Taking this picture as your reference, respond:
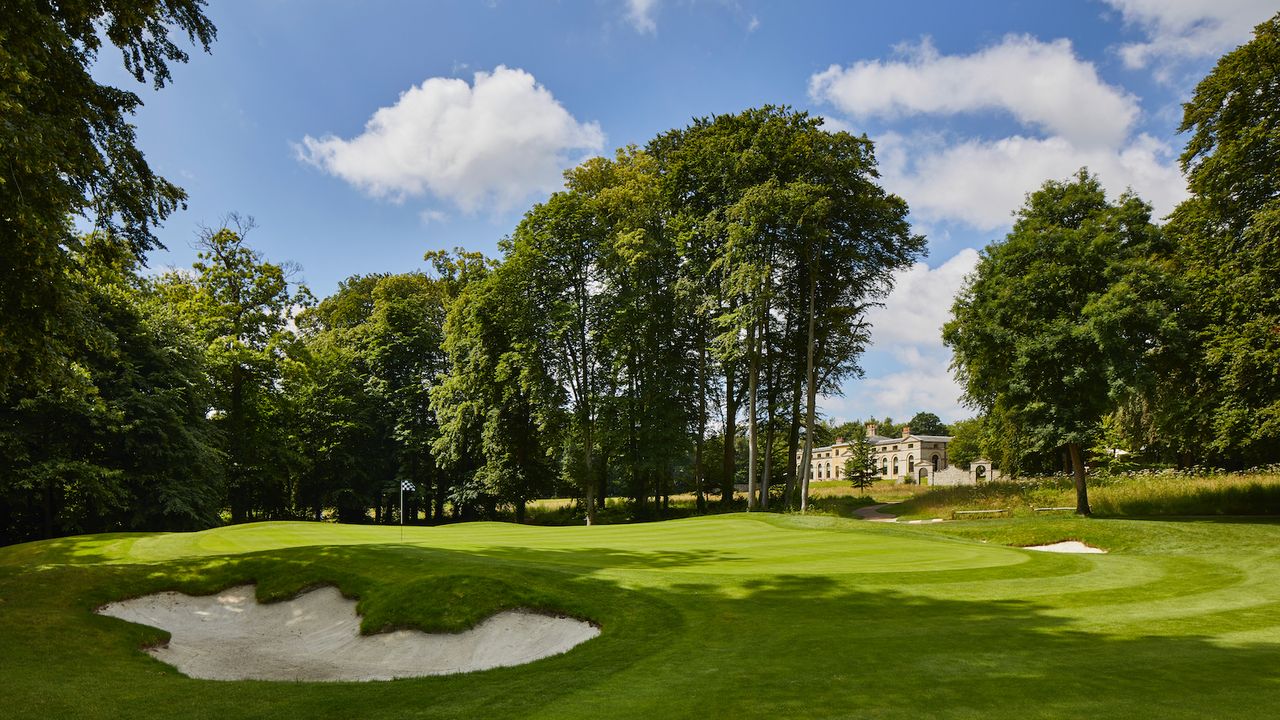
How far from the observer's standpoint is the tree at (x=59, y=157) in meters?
9.87

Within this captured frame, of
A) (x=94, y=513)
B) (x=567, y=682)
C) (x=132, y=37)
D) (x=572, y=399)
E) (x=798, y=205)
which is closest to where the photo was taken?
(x=567, y=682)

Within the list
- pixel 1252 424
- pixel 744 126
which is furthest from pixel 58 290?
pixel 1252 424

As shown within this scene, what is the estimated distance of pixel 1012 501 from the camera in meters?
34.9

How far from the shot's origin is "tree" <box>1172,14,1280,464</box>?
24750 mm

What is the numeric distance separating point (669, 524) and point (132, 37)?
22.2 m

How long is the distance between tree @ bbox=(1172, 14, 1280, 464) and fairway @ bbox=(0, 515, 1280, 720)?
9.14m

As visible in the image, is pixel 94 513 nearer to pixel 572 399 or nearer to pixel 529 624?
pixel 572 399

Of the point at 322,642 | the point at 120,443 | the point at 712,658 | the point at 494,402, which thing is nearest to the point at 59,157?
the point at 322,642

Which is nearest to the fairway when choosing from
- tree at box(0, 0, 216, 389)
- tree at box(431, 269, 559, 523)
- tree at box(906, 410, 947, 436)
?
tree at box(0, 0, 216, 389)

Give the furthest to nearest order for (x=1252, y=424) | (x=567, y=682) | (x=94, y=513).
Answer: (x=94, y=513) < (x=1252, y=424) < (x=567, y=682)

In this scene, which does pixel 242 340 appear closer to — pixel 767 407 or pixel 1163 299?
pixel 767 407

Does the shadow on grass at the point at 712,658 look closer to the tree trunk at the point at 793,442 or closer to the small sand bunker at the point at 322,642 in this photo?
the small sand bunker at the point at 322,642

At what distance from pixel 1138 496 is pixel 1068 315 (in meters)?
11.4

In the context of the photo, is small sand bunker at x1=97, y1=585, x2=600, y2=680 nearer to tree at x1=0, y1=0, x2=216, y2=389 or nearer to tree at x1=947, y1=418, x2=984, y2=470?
tree at x1=0, y1=0, x2=216, y2=389
